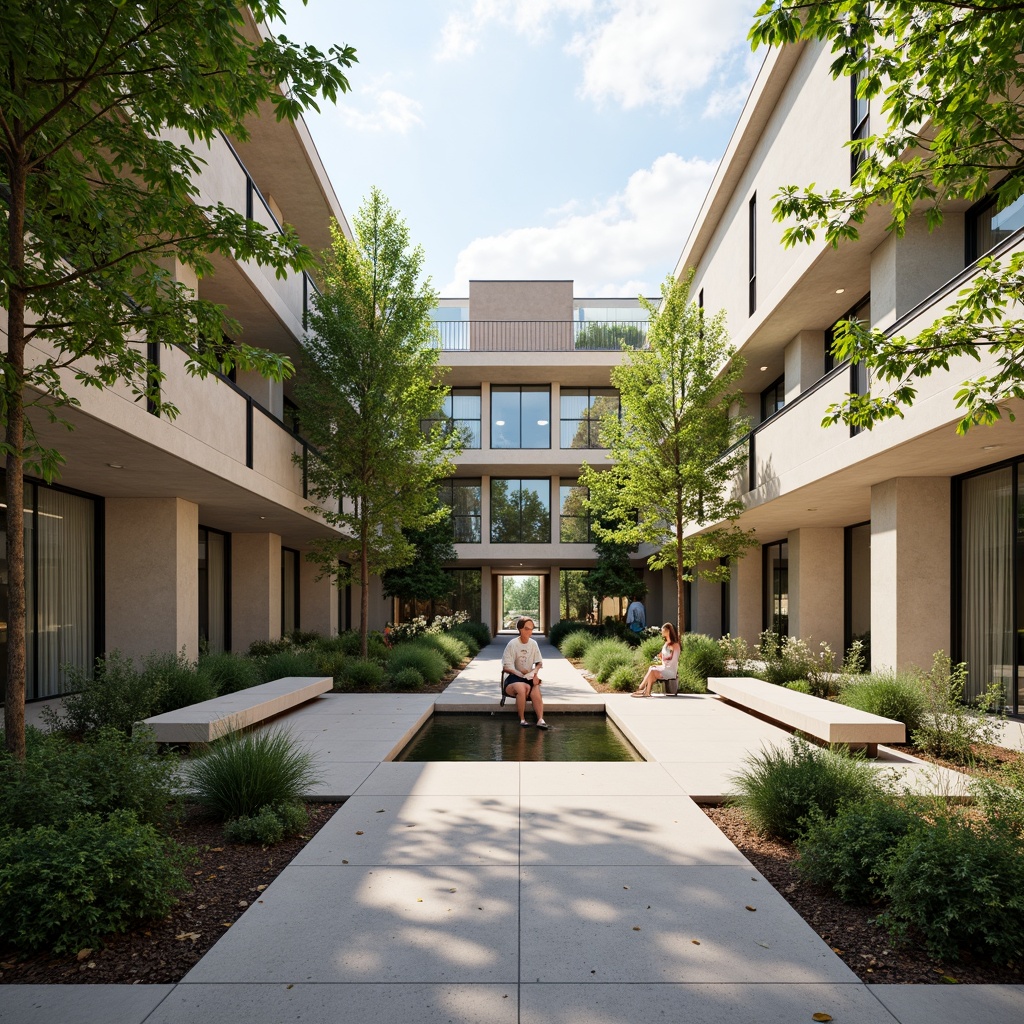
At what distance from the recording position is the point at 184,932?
386 centimetres

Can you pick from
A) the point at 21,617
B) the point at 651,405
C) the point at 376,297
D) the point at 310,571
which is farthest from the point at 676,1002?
the point at 310,571

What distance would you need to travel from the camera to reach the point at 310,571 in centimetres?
2336

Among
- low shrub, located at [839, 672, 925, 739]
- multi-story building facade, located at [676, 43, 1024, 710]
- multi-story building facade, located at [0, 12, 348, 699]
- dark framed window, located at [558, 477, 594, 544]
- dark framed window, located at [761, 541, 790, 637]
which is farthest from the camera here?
dark framed window, located at [558, 477, 594, 544]

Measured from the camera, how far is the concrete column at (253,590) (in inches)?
690

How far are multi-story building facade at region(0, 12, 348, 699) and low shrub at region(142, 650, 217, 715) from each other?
2100mm

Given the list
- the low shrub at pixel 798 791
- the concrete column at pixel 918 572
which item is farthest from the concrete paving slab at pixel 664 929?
the concrete column at pixel 918 572

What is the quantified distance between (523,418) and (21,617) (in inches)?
1006

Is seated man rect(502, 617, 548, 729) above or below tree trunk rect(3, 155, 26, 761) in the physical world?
below

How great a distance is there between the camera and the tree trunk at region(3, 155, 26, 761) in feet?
15.2

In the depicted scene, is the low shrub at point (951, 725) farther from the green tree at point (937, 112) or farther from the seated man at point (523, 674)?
the seated man at point (523, 674)

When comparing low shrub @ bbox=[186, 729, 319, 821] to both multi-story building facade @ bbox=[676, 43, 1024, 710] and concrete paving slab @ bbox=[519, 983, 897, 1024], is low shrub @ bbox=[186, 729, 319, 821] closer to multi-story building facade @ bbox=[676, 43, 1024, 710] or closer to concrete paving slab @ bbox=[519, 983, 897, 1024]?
concrete paving slab @ bbox=[519, 983, 897, 1024]

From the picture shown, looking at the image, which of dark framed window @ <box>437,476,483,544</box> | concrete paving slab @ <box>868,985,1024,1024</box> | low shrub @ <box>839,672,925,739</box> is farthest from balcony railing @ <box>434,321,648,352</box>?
concrete paving slab @ <box>868,985,1024,1024</box>

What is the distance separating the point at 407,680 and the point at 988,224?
11600mm

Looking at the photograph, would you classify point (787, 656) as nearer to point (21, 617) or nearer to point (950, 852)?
point (950, 852)
